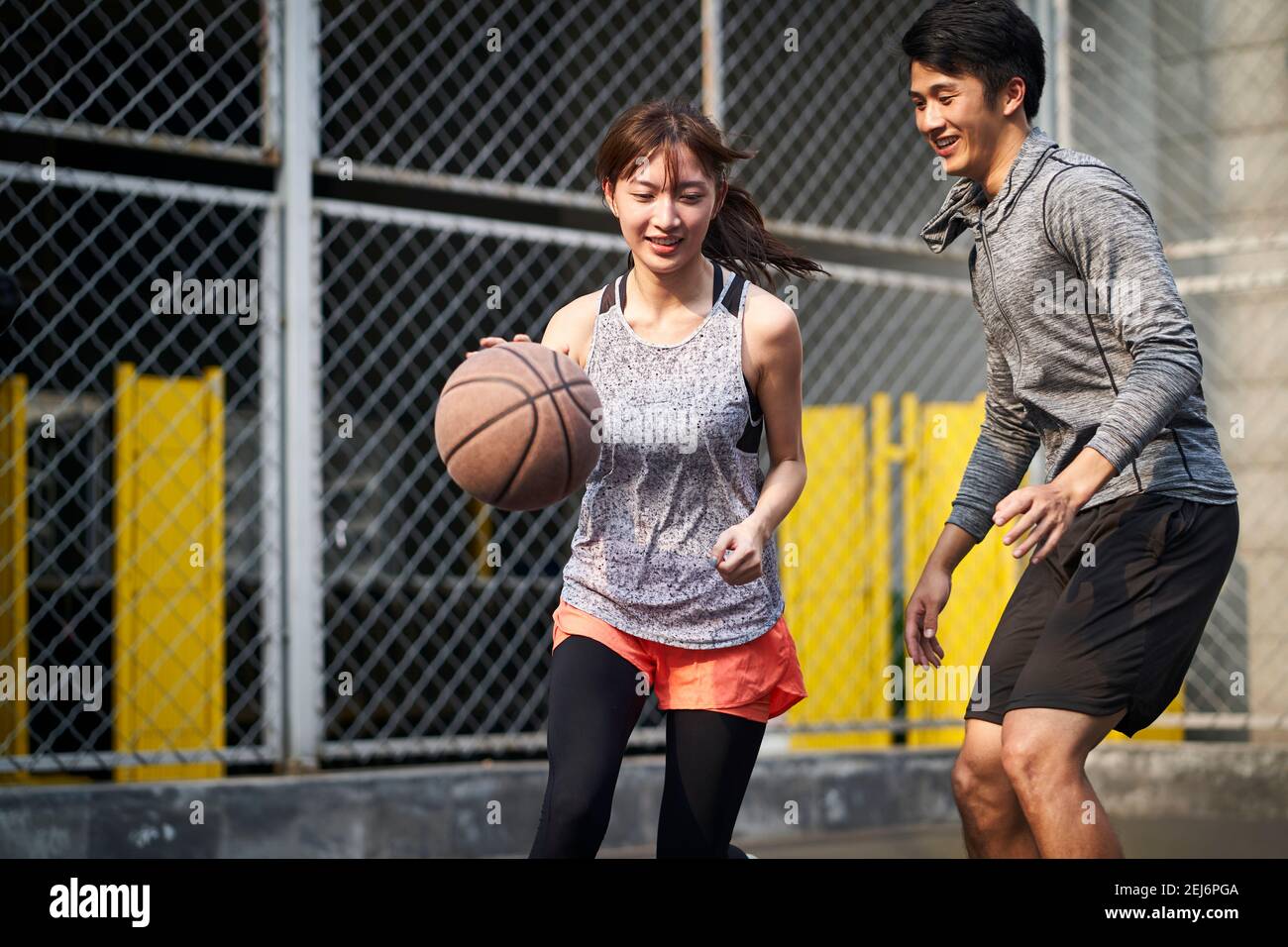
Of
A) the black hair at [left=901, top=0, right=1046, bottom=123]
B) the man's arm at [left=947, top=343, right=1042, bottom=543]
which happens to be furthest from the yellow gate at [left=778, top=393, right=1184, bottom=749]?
the black hair at [left=901, top=0, right=1046, bottom=123]

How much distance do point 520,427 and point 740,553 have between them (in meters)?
0.57

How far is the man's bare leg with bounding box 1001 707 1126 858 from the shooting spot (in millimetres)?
3139

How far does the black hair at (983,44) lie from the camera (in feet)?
Answer: 11.5

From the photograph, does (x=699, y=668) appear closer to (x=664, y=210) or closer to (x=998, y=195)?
(x=664, y=210)

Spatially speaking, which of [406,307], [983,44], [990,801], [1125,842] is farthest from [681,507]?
[406,307]

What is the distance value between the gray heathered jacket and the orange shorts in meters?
0.79

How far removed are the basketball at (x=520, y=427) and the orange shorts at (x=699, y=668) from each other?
30 centimetres

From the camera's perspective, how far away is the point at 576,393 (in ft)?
11.4

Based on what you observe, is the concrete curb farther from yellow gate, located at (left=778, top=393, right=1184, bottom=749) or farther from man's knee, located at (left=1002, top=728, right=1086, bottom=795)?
man's knee, located at (left=1002, top=728, right=1086, bottom=795)

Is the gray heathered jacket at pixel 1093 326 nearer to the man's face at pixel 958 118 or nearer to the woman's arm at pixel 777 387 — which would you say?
the man's face at pixel 958 118

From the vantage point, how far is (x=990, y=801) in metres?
3.44

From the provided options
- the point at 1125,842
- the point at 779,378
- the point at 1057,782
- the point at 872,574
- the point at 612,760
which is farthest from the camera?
the point at 872,574

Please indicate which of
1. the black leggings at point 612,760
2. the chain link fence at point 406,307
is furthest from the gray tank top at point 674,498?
the chain link fence at point 406,307

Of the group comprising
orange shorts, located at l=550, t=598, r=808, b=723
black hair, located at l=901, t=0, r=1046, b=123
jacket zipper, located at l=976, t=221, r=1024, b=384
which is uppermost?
black hair, located at l=901, t=0, r=1046, b=123
